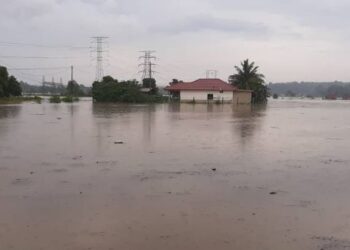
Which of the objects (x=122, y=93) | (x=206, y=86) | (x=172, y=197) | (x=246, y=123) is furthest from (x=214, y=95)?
(x=172, y=197)

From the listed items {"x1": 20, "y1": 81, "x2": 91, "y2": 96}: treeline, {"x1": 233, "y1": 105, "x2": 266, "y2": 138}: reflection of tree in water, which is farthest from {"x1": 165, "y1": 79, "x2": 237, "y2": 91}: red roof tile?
{"x1": 20, "y1": 81, "x2": 91, "y2": 96}: treeline

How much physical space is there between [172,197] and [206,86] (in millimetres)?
54753

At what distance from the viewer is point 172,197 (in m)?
7.15

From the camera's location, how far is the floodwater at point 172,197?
17.3 ft

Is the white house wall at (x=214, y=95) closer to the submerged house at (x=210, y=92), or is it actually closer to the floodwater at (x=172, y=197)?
the submerged house at (x=210, y=92)

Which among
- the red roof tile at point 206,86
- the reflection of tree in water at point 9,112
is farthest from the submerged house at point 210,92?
the reflection of tree in water at point 9,112

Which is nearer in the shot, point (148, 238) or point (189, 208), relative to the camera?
point (148, 238)

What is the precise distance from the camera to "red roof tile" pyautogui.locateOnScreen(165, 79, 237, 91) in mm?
60650

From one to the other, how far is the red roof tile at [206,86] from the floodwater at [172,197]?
47300 mm

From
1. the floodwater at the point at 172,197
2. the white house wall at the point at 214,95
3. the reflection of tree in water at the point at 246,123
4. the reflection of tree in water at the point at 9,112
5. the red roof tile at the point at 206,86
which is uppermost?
the red roof tile at the point at 206,86

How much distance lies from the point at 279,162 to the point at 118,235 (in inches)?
245

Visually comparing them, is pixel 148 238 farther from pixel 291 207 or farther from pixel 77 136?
pixel 77 136

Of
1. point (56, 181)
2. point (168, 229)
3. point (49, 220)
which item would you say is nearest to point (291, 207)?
point (168, 229)

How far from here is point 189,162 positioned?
10586 mm
